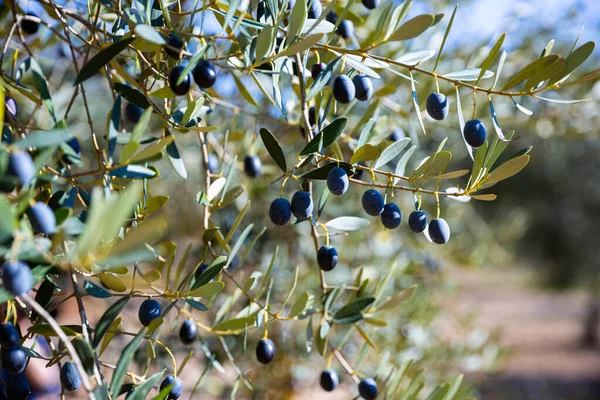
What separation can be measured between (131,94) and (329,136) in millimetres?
241

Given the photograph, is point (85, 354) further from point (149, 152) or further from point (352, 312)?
point (352, 312)

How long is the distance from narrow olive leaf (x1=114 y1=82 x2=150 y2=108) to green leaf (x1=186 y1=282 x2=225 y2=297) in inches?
9.0

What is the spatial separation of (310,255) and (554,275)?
5.83m

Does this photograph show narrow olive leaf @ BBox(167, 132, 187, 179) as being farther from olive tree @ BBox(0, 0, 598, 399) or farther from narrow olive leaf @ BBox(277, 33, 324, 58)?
narrow olive leaf @ BBox(277, 33, 324, 58)

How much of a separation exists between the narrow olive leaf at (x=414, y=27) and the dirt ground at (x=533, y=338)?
2451 mm

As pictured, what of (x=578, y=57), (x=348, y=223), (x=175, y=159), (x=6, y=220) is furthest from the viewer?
(x=348, y=223)

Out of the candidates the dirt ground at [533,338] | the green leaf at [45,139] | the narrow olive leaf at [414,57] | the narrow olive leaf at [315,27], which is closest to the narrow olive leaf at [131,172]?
the green leaf at [45,139]

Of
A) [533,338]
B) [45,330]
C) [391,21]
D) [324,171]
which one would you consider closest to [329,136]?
[324,171]

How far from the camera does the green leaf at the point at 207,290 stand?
0.62 meters

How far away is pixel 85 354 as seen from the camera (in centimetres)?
53

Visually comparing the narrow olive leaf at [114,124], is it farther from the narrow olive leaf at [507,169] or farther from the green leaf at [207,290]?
the narrow olive leaf at [507,169]

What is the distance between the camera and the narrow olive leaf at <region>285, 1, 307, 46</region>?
545 millimetres

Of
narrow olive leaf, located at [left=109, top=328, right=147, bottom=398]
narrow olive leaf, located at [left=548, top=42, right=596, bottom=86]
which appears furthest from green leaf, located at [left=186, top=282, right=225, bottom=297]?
narrow olive leaf, located at [left=548, top=42, right=596, bottom=86]

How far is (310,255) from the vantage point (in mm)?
1767
